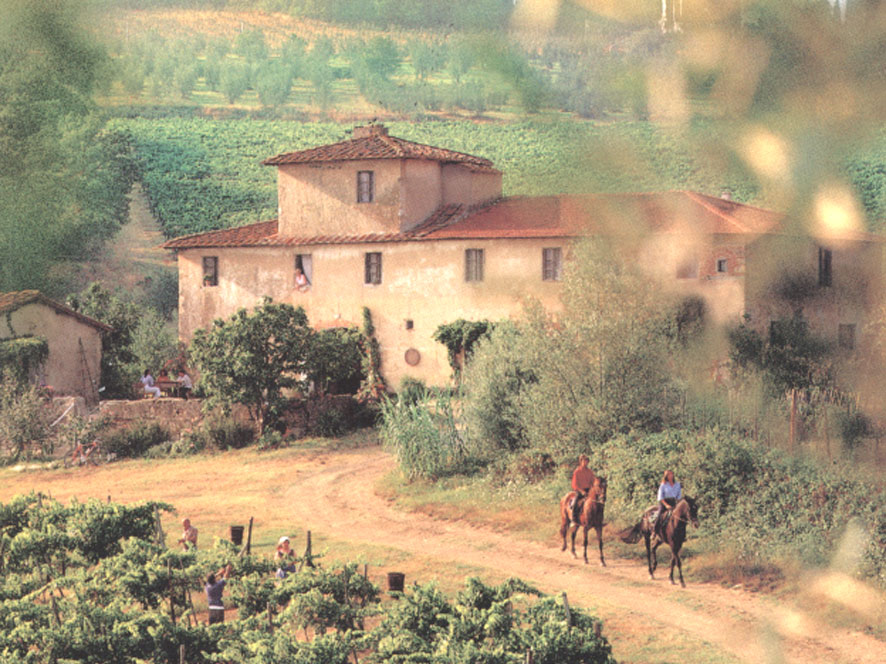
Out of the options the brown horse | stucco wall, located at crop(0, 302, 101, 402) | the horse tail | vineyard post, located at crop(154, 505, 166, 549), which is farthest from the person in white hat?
stucco wall, located at crop(0, 302, 101, 402)

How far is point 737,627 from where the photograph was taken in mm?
15031

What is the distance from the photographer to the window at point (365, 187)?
36562mm

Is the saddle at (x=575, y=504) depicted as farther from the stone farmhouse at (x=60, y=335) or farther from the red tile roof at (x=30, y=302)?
the red tile roof at (x=30, y=302)

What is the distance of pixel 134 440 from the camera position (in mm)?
30734

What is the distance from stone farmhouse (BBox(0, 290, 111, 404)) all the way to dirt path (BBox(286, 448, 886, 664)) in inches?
433

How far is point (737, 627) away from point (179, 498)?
46.4 ft

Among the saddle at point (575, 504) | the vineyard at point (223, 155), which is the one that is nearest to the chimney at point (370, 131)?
the vineyard at point (223, 155)

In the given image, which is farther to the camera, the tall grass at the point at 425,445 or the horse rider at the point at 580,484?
the tall grass at the point at 425,445

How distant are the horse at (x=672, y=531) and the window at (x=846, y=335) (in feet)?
46.4

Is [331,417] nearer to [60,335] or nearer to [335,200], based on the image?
[335,200]

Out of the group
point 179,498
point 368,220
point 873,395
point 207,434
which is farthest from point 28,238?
point 873,395

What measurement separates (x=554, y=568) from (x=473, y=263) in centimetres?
1650

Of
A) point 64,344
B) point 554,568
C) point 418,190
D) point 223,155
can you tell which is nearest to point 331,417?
point 418,190

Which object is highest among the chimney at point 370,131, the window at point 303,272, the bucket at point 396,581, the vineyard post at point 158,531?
the chimney at point 370,131
